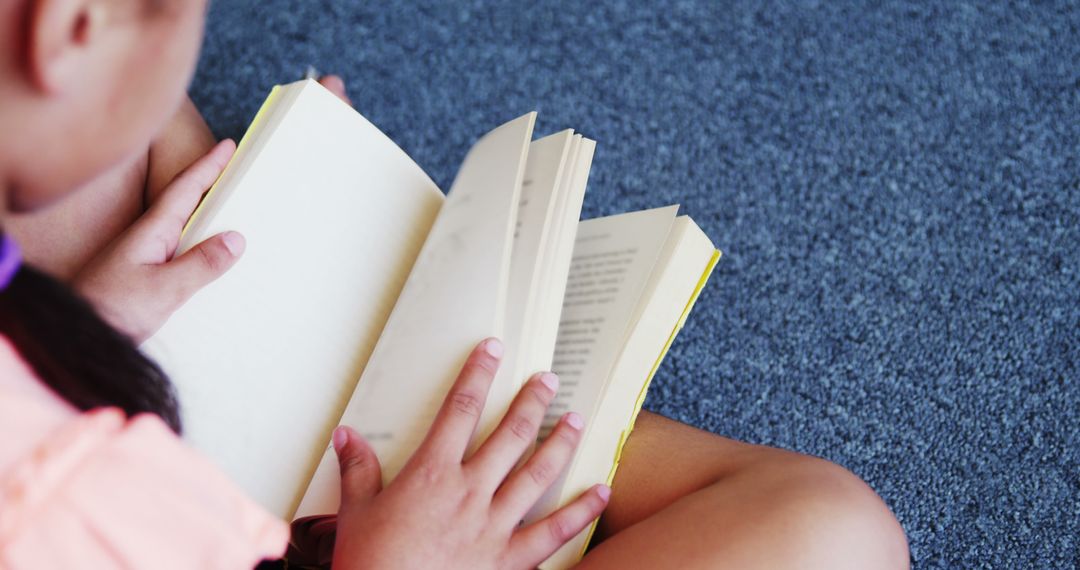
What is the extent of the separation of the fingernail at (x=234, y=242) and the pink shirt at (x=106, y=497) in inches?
8.6

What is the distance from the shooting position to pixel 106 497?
345 mm

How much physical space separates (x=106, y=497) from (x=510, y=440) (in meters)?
0.25

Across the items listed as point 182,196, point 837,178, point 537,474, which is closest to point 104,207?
point 182,196

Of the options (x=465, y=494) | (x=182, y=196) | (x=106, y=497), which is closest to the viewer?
(x=106, y=497)

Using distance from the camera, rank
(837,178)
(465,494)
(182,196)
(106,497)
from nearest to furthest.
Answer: (106,497), (465,494), (182,196), (837,178)

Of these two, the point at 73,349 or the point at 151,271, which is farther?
the point at 151,271

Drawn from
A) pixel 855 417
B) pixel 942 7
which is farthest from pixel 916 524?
pixel 942 7

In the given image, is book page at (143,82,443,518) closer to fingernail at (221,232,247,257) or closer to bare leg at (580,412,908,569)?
fingernail at (221,232,247,257)

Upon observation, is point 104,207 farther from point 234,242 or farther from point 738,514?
point 738,514

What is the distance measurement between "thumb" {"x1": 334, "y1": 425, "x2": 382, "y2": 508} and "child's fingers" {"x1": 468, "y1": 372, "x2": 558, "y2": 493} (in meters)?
0.06

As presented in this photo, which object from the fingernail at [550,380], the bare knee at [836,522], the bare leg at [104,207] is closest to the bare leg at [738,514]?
the bare knee at [836,522]

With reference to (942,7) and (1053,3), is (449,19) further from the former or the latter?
(1053,3)

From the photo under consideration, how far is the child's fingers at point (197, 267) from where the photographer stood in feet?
1.85

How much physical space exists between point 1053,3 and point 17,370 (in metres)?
1.11
